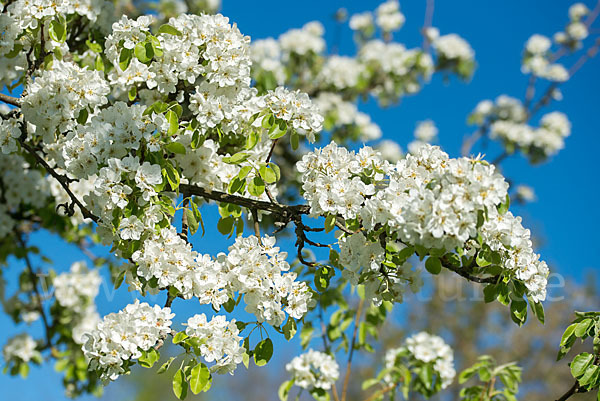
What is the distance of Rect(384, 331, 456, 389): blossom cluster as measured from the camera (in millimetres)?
3742

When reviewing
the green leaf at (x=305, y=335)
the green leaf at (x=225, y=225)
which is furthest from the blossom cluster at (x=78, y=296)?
the green leaf at (x=225, y=225)

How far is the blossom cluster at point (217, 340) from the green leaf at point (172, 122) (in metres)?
0.70

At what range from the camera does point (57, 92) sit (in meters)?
2.42

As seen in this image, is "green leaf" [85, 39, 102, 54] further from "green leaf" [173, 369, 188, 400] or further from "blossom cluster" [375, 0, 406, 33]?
"blossom cluster" [375, 0, 406, 33]

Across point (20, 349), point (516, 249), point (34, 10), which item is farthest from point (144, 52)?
point (20, 349)

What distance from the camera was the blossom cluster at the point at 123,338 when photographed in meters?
2.03

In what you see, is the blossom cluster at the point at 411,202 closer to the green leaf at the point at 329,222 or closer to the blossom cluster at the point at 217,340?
the green leaf at the point at 329,222

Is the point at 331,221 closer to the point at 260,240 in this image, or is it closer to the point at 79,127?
the point at 260,240

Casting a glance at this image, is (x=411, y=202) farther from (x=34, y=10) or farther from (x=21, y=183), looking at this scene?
(x=21, y=183)

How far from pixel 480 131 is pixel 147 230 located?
6967mm

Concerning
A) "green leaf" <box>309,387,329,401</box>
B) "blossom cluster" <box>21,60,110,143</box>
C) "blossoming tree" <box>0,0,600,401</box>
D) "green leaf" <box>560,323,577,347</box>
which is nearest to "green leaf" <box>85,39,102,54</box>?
"blossoming tree" <box>0,0,600,401</box>

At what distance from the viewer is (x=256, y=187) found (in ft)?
7.42

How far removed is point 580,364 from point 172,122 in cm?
172

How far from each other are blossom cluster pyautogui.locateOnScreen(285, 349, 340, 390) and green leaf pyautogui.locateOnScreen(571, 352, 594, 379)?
1553 mm
